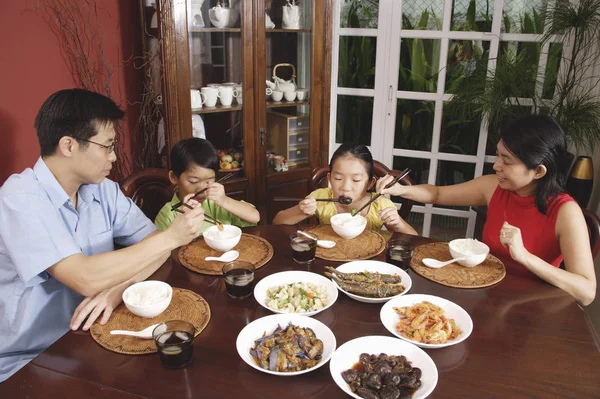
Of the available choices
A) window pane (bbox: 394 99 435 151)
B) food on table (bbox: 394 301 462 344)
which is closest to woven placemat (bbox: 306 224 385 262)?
food on table (bbox: 394 301 462 344)

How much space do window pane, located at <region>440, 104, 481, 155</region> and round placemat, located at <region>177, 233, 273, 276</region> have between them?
213cm

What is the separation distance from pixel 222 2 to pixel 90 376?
95.5 inches

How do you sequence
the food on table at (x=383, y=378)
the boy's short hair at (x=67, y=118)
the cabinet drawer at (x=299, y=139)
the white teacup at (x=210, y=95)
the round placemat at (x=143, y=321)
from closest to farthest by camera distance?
the food on table at (x=383, y=378), the round placemat at (x=143, y=321), the boy's short hair at (x=67, y=118), the white teacup at (x=210, y=95), the cabinet drawer at (x=299, y=139)

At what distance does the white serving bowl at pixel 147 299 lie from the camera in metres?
1.35

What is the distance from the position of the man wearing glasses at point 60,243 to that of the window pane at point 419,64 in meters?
2.34

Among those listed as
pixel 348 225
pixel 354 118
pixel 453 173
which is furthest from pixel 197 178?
pixel 453 173

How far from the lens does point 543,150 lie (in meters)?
1.81

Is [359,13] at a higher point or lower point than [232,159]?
higher

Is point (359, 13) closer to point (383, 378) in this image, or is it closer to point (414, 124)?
point (414, 124)

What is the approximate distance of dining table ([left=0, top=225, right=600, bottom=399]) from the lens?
1.13m

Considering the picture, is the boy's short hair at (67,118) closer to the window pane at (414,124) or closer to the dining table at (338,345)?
the dining table at (338,345)

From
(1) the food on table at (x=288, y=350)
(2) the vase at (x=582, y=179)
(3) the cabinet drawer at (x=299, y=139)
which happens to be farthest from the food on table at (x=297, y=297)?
(3) the cabinet drawer at (x=299, y=139)

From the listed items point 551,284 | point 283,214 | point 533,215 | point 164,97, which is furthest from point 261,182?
point 551,284

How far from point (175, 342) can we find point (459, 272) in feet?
3.16
